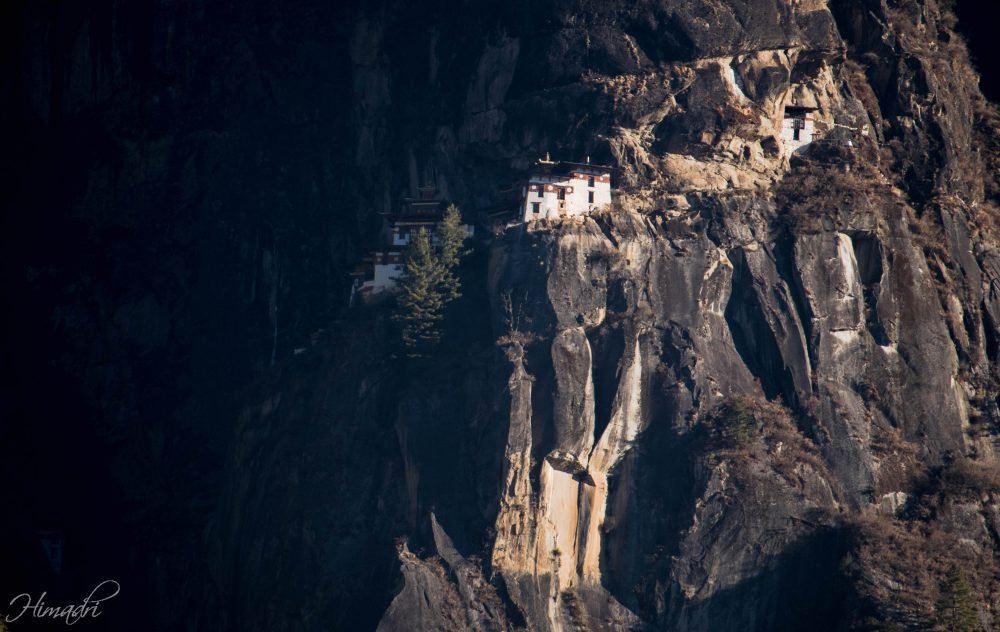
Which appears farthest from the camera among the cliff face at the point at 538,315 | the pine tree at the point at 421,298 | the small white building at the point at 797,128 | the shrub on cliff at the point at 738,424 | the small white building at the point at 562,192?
the small white building at the point at 797,128

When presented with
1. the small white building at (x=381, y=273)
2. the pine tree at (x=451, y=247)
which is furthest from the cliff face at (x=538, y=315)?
the small white building at (x=381, y=273)

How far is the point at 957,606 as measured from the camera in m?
82.6

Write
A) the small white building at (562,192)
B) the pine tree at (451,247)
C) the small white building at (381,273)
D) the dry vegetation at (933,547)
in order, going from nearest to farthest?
the dry vegetation at (933,547)
the small white building at (562,192)
the pine tree at (451,247)
the small white building at (381,273)

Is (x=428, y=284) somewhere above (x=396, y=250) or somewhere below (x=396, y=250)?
below

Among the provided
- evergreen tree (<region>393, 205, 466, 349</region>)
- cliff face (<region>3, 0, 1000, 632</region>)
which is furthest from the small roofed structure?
cliff face (<region>3, 0, 1000, 632</region>)

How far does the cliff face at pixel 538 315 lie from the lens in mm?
87188

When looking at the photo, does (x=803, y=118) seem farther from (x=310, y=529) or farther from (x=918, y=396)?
(x=310, y=529)

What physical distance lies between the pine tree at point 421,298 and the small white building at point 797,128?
18007 millimetres

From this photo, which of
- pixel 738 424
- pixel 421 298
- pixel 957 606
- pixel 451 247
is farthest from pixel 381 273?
pixel 957 606

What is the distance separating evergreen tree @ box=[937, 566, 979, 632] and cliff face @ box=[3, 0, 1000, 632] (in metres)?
0.59

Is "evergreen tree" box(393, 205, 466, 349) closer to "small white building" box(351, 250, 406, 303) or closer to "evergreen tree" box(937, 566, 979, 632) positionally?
"small white building" box(351, 250, 406, 303)

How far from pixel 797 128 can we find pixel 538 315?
17.3 metres

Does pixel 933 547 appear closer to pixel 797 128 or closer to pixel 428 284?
A: pixel 797 128

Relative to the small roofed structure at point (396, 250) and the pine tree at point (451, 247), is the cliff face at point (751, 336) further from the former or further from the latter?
the small roofed structure at point (396, 250)
